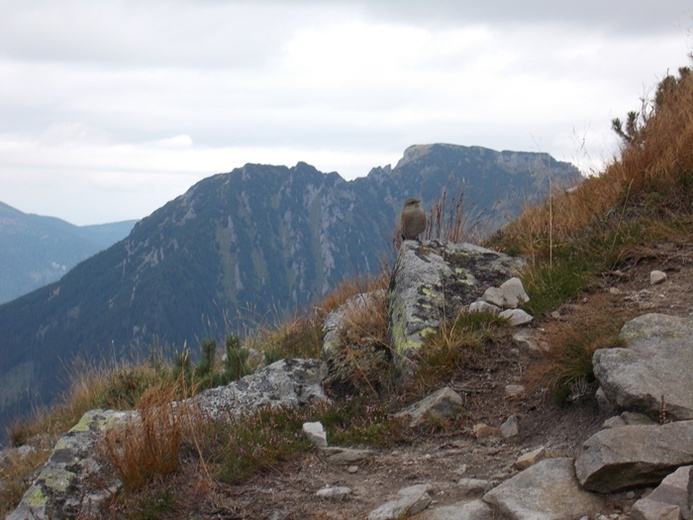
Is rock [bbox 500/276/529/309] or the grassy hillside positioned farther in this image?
rock [bbox 500/276/529/309]

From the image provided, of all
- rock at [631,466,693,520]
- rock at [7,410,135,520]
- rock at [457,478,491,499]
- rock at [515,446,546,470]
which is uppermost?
rock at [631,466,693,520]

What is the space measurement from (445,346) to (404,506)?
2.54m

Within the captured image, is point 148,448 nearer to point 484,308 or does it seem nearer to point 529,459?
point 529,459

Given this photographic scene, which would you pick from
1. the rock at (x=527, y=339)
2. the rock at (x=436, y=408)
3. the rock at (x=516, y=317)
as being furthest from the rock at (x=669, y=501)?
the rock at (x=516, y=317)

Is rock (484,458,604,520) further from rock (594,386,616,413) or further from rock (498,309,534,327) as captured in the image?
rock (498,309,534,327)

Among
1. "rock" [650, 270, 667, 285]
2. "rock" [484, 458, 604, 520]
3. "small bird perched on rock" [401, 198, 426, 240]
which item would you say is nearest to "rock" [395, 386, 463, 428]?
"rock" [484, 458, 604, 520]

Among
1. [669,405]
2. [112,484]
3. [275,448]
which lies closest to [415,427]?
[275,448]

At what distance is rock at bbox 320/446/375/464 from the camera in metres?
4.80

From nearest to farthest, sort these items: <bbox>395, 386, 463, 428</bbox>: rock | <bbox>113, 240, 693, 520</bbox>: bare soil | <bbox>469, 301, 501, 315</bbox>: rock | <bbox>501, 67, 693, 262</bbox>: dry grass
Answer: <bbox>113, 240, 693, 520</bbox>: bare soil, <bbox>395, 386, 463, 428</bbox>: rock, <bbox>469, 301, 501, 315</bbox>: rock, <bbox>501, 67, 693, 262</bbox>: dry grass

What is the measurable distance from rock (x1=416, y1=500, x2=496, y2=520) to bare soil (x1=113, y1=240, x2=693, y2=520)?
0.16m

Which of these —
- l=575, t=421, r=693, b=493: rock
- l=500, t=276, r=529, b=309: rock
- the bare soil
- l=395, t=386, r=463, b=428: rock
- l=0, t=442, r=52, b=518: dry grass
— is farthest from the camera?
l=0, t=442, r=52, b=518: dry grass

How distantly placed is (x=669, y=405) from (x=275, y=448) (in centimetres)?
300

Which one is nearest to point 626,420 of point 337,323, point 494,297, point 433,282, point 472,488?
point 472,488

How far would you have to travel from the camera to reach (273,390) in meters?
7.43
